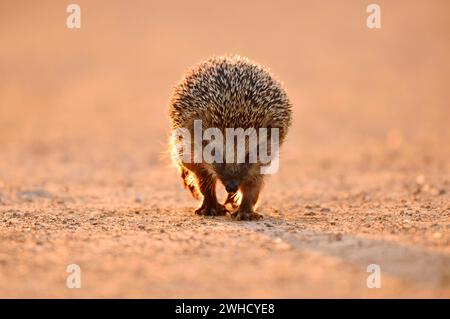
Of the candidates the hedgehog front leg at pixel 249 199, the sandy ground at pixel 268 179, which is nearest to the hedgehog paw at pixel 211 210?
the sandy ground at pixel 268 179

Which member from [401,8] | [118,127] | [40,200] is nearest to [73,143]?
[118,127]

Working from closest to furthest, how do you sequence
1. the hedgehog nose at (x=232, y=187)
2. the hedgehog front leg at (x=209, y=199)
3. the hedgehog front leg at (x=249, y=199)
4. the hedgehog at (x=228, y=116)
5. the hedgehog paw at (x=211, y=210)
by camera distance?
the hedgehog nose at (x=232, y=187) < the hedgehog at (x=228, y=116) < the hedgehog front leg at (x=249, y=199) < the hedgehog front leg at (x=209, y=199) < the hedgehog paw at (x=211, y=210)

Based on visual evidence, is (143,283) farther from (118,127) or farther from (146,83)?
(146,83)

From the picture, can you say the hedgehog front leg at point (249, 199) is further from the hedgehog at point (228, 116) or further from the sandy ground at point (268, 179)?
the sandy ground at point (268, 179)

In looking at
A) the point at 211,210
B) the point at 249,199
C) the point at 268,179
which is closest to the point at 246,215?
the point at 249,199

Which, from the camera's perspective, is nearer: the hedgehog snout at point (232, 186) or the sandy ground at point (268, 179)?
the sandy ground at point (268, 179)

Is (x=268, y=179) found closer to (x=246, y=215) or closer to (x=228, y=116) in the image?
(x=246, y=215)

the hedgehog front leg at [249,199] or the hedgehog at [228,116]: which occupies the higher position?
the hedgehog at [228,116]
